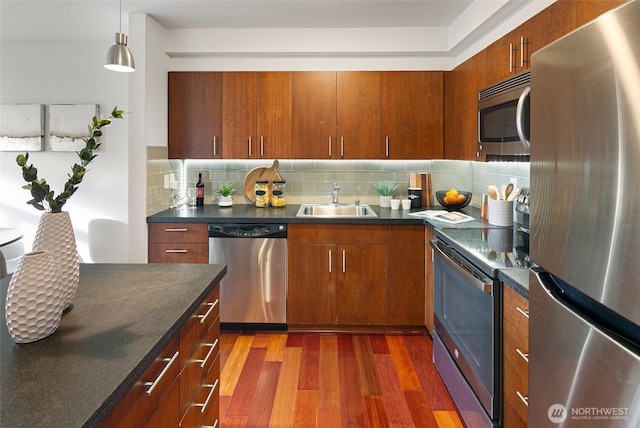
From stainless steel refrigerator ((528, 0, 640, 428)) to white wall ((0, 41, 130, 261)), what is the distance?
377 cm

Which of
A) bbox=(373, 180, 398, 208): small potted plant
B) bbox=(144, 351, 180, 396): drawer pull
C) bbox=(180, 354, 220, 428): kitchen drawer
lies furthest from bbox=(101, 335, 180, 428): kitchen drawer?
bbox=(373, 180, 398, 208): small potted plant

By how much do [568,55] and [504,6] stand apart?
1.92 m

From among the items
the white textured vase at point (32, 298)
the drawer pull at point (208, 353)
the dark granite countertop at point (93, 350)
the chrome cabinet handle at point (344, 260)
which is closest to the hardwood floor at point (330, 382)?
the chrome cabinet handle at point (344, 260)

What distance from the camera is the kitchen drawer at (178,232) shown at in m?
3.57

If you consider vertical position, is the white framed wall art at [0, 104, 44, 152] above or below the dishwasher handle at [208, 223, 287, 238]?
above

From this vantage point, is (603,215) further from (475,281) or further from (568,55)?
(475,281)

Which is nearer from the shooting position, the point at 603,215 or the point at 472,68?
the point at 603,215

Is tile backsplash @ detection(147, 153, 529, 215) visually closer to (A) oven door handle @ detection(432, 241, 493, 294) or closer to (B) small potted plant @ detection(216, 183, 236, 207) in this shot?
(B) small potted plant @ detection(216, 183, 236, 207)

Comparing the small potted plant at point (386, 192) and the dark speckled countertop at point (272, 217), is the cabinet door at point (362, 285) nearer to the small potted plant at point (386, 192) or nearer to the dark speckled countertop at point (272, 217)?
the dark speckled countertop at point (272, 217)

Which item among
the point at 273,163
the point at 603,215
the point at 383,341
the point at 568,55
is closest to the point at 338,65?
the point at 273,163

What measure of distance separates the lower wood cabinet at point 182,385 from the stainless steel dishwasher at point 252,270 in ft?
5.47

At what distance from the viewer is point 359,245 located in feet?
11.7

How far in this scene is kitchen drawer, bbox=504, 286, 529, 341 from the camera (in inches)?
67.2

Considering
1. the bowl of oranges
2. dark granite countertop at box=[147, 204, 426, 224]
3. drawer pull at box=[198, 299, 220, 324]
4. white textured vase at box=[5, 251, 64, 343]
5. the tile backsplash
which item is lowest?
drawer pull at box=[198, 299, 220, 324]
